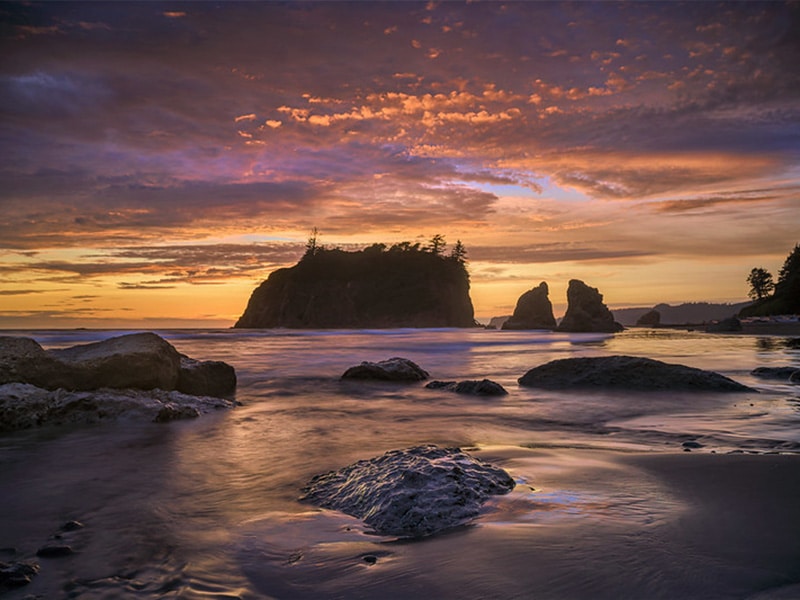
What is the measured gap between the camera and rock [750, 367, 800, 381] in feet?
35.3

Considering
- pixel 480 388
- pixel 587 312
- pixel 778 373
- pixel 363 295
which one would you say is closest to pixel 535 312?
pixel 587 312

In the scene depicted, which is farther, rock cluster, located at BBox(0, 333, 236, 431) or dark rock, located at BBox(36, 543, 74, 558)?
rock cluster, located at BBox(0, 333, 236, 431)

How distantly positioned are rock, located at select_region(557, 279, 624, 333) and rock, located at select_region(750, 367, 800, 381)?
170ft

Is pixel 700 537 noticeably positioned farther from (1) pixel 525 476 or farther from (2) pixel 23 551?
(2) pixel 23 551

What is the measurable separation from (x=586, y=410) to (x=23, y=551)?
7.16m

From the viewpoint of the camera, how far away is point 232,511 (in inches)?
143

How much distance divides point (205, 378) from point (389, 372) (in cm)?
434

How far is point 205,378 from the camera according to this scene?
10031mm

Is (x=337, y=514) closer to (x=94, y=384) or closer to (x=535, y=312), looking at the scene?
(x=94, y=384)

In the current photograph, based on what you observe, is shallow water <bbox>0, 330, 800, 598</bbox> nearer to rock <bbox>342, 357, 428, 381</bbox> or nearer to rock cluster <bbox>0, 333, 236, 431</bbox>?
rock cluster <bbox>0, 333, 236, 431</bbox>

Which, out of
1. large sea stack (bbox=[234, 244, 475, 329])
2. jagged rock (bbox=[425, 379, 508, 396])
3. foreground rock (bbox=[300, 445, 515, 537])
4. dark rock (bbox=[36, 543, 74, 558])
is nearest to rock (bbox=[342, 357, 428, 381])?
jagged rock (bbox=[425, 379, 508, 396])

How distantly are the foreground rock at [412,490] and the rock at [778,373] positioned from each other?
10257mm

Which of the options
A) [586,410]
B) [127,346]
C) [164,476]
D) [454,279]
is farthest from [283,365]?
[454,279]

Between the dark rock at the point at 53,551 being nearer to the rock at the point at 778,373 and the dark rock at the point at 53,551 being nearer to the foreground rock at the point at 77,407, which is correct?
the foreground rock at the point at 77,407
